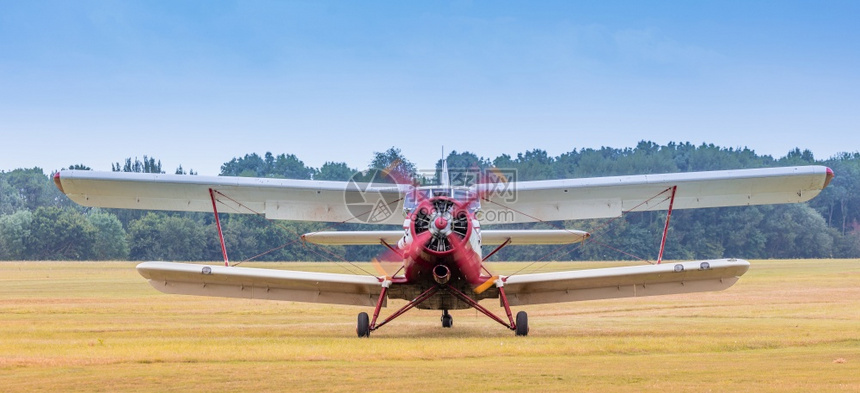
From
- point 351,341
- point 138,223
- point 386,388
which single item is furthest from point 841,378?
point 138,223

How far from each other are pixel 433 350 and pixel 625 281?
513 centimetres

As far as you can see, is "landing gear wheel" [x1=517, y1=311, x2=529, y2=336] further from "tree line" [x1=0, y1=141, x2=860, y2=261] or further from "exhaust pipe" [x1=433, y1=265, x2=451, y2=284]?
"tree line" [x1=0, y1=141, x2=860, y2=261]

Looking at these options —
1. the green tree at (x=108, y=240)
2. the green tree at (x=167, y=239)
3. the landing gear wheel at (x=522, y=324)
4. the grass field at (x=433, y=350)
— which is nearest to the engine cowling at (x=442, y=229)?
the grass field at (x=433, y=350)

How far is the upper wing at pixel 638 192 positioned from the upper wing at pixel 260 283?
9.09 feet

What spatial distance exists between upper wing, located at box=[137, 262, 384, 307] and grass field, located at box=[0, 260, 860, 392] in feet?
2.26

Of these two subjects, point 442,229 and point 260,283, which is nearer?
point 442,229

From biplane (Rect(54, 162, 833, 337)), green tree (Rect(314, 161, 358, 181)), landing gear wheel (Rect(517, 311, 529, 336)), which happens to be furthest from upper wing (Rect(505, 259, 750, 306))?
green tree (Rect(314, 161, 358, 181))

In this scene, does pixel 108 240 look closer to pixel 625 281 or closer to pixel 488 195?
pixel 488 195

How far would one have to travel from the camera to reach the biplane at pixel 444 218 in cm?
1719

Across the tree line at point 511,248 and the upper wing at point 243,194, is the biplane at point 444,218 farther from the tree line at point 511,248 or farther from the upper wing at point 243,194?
the tree line at point 511,248

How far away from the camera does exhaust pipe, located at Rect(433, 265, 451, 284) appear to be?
17.1 m

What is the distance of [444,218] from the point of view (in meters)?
16.5

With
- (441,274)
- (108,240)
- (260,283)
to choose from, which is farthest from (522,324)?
(108,240)

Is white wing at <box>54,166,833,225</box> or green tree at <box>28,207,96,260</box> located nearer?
white wing at <box>54,166,833,225</box>
